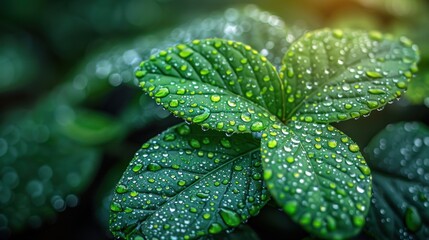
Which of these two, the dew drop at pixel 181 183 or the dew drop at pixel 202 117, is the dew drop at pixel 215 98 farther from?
the dew drop at pixel 181 183

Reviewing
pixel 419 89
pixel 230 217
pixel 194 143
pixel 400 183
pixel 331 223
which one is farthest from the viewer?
pixel 419 89

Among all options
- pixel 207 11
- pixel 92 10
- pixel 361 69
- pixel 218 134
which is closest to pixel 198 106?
pixel 218 134

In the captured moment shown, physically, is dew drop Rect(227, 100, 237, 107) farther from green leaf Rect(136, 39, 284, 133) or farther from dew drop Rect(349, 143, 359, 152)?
dew drop Rect(349, 143, 359, 152)

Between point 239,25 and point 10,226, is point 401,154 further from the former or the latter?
point 10,226

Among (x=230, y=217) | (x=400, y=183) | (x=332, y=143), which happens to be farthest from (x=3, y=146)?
(x=400, y=183)

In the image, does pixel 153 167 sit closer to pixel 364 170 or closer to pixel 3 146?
pixel 364 170

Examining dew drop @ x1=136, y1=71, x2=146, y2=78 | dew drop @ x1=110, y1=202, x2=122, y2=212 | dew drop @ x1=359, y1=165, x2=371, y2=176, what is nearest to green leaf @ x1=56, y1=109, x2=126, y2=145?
dew drop @ x1=136, y1=71, x2=146, y2=78

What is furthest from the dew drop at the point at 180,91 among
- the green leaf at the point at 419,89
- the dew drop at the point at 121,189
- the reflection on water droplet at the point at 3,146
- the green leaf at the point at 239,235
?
the reflection on water droplet at the point at 3,146
